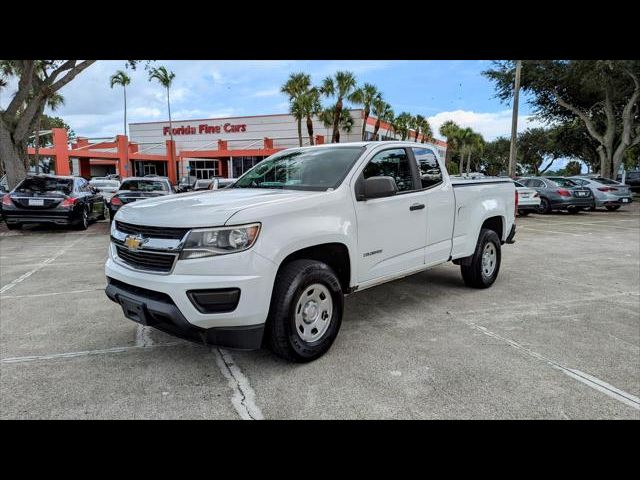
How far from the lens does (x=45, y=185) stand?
40.8 ft

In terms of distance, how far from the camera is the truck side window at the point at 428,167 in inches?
208

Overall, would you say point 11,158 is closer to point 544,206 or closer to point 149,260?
point 149,260

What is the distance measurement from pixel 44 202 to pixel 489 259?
11370mm

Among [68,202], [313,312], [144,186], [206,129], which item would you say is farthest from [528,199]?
[206,129]

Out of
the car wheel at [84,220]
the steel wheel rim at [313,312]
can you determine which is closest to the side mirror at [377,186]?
the steel wheel rim at [313,312]

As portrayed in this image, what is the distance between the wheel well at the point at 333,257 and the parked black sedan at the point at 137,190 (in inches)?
387

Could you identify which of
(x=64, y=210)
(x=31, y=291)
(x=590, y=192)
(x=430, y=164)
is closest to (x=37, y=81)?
→ (x=64, y=210)

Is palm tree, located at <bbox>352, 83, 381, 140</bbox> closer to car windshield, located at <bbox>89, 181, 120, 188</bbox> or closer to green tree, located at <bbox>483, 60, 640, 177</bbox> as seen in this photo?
green tree, located at <bbox>483, 60, 640, 177</bbox>

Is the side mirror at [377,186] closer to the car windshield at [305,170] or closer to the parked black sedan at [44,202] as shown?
the car windshield at [305,170]

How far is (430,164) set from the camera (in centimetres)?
548

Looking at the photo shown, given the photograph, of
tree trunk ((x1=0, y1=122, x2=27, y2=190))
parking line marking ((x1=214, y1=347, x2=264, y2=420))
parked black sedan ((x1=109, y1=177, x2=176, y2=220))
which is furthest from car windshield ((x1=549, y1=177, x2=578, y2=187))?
tree trunk ((x1=0, y1=122, x2=27, y2=190))
